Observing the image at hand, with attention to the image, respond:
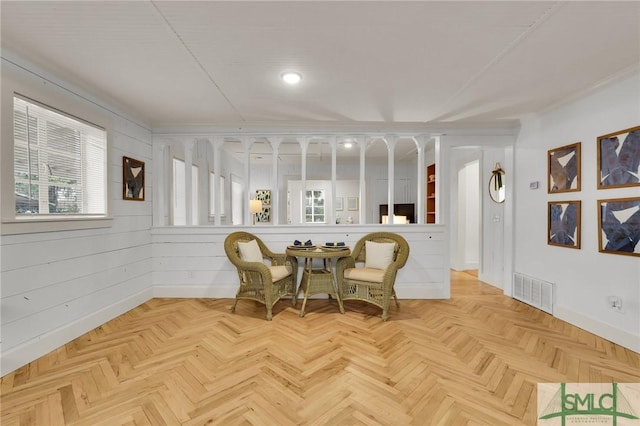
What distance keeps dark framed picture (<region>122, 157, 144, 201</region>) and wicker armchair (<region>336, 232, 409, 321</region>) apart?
2.80 metres

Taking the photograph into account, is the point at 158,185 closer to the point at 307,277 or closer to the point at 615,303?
the point at 307,277

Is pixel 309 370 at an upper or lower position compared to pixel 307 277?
lower

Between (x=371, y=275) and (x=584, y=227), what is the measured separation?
234 cm

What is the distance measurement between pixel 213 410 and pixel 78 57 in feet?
9.60

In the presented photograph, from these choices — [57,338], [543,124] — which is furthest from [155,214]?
[543,124]

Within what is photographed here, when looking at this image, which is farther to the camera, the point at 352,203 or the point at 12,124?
the point at 352,203

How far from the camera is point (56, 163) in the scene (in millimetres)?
2623

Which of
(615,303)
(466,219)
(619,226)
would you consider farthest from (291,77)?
(466,219)

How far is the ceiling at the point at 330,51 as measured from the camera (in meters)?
1.82

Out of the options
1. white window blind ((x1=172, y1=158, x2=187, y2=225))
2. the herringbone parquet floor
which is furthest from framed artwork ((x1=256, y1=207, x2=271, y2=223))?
the herringbone parquet floor

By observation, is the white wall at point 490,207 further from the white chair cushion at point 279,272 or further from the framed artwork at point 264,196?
the framed artwork at point 264,196

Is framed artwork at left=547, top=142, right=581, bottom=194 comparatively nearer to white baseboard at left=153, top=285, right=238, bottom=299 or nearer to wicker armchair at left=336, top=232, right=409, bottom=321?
wicker armchair at left=336, top=232, right=409, bottom=321

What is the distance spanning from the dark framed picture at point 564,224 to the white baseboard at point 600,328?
762 mm

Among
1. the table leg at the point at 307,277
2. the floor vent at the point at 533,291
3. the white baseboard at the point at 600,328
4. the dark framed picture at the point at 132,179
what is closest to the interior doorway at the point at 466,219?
the floor vent at the point at 533,291
